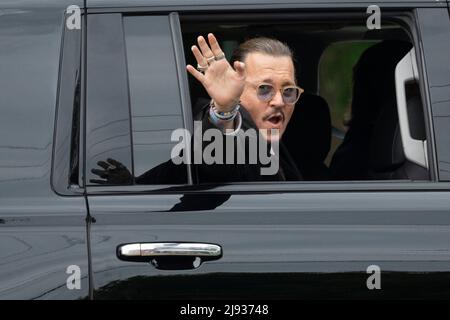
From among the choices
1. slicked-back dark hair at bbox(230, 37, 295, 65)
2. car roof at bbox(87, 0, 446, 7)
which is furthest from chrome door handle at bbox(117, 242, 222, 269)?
slicked-back dark hair at bbox(230, 37, 295, 65)

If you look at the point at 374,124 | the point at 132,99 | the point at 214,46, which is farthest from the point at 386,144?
the point at 132,99

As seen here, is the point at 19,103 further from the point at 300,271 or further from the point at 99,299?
the point at 300,271

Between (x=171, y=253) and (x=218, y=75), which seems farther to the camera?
(x=218, y=75)

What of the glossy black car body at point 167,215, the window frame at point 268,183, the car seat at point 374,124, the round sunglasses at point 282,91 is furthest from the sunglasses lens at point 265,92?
the glossy black car body at point 167,215

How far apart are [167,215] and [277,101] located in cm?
92

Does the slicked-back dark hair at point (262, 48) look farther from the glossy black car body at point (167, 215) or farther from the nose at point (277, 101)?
the glossy black car body at point (167, 215)

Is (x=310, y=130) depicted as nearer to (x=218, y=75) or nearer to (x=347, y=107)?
(x=347, y=107)

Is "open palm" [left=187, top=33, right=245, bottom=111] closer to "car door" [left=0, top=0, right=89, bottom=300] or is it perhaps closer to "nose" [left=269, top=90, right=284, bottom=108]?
"car door" [left=0, top=0, right=89, bottom=300]

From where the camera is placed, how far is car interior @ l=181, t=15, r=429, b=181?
3836 millimetres

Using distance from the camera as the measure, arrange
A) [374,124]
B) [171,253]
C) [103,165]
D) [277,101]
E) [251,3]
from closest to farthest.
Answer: [171,253] → [103,165] → [251,3] → [277,101] → [374,124]

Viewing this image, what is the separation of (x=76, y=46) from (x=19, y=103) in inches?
9.5

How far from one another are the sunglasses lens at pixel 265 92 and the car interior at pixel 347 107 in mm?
208

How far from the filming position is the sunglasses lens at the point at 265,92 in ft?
12.2

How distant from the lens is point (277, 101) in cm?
373
